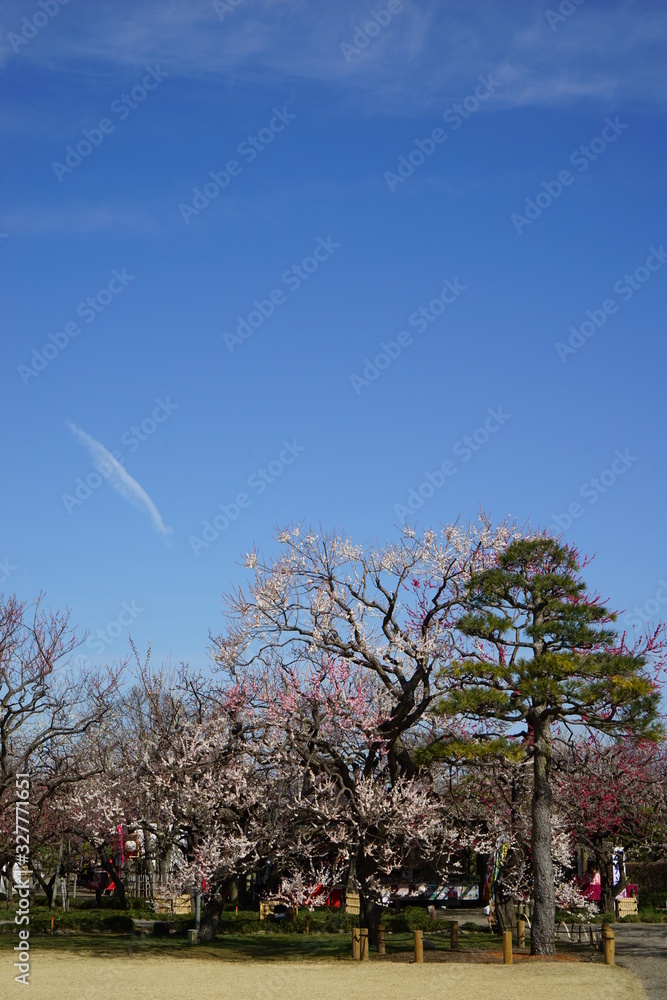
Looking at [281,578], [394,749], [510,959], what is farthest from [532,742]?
[281,578]

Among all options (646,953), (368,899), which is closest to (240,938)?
(368,899)

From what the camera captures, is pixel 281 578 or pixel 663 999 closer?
pixel 663 999

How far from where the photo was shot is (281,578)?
2456 centimetres

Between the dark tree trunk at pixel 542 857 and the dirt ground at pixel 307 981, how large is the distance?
139 cm

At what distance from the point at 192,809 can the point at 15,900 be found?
22825 mm

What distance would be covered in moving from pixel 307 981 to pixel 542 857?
6.75 metres

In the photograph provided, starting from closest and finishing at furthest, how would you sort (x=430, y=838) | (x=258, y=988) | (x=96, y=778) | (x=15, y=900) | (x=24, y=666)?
1. (x=258, y=988)
2. (x=430, y=838)
3. (x=24, y=666)
4. (x=96, y=778)
5. (x=15, y=900)

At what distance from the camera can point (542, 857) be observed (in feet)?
75.1

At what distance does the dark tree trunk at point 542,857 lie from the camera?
22.7 m

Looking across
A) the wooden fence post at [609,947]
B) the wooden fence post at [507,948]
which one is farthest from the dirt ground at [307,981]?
the wooden fence post at [609,947]

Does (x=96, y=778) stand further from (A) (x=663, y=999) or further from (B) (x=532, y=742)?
(A) (x=663, y=999)

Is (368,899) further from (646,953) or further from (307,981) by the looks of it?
(646,953)

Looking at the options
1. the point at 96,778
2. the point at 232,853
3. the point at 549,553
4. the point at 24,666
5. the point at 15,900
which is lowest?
the point at 15,900

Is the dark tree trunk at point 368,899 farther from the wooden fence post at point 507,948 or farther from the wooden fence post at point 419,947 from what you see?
the wooden fence post at point 507,948
